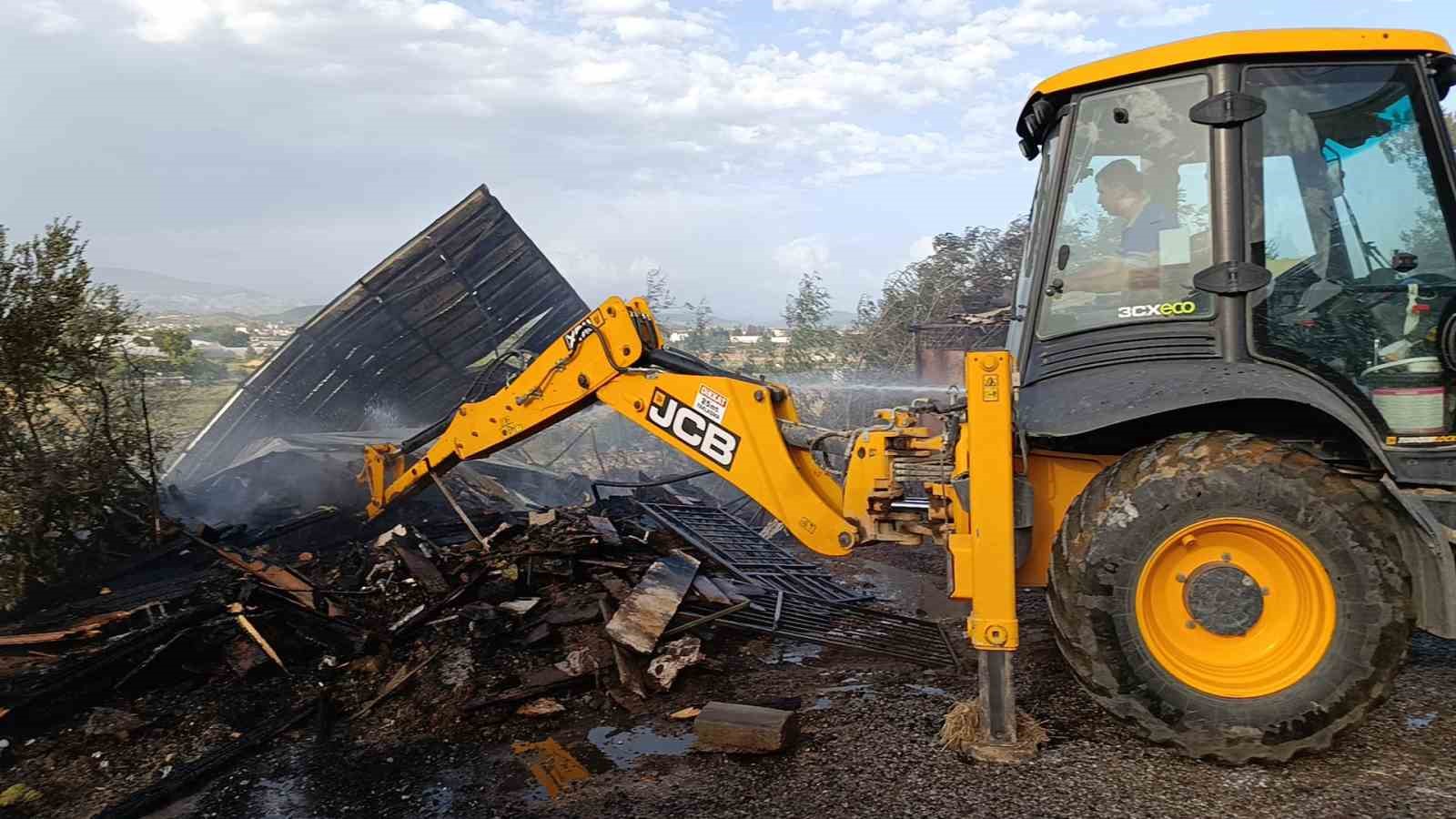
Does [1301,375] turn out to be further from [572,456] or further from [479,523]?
[572,456]

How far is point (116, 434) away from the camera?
7027mm

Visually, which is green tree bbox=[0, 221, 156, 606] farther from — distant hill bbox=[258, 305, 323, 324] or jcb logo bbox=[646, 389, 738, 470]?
jcb logo bbox=[646, 389, 738, 470]

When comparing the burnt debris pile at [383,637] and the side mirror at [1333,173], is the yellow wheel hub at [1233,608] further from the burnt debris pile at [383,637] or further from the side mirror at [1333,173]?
the burnt debris pile at [383,637]

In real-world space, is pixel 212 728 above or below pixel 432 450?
below

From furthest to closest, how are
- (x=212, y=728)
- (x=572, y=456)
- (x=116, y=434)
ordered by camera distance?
(x=572, y=456) → (x=116, y=434) → (x=212, y=728)

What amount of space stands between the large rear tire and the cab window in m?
0.64

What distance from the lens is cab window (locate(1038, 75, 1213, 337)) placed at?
362cm

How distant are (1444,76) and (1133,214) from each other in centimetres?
124

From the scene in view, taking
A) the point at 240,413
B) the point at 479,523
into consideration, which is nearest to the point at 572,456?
the point at 240,413

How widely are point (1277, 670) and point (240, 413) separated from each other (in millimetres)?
9801

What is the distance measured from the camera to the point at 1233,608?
11.1 feet

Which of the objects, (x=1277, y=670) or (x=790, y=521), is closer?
(x=1277, y=670)

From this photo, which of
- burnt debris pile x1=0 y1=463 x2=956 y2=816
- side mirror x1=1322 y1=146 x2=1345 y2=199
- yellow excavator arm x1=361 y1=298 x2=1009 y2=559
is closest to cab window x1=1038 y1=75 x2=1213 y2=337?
side mirror x1=1322 y1=146 x2=1345 y2=199

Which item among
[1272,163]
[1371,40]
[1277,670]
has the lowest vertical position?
[1277,670]
